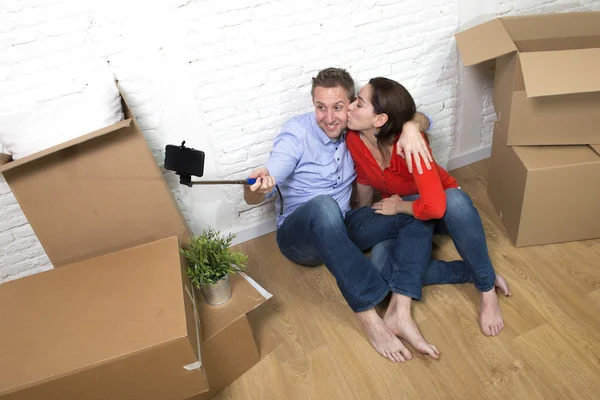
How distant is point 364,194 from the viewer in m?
1.77

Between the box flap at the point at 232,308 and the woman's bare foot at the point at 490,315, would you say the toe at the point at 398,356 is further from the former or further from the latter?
the box flap at the point at 232,308

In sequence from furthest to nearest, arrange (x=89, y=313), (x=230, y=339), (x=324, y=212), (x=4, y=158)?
(x=324, y=212), (x=230, y=339), (x=4, y=158), (x=89, y=313)

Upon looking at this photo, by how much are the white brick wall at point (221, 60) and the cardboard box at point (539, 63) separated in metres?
0.25

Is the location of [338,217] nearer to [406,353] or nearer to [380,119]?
[380,119]

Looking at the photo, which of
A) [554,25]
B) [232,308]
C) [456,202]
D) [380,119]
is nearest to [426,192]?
[456,202]

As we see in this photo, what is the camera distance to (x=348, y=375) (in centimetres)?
140

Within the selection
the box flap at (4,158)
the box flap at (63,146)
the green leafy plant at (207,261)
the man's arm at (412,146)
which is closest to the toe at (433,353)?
the man's arm at (412,146)

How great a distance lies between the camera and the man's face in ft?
4.85

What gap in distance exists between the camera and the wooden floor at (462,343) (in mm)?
1317

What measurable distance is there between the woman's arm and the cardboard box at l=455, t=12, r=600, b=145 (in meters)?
0.53

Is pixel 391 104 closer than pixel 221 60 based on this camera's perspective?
Yes

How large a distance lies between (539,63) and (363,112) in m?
0.55

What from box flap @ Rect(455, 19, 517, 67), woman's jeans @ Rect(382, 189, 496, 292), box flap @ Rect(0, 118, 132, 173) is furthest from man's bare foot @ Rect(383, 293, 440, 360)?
box flap @ Rect(0, 118, 132, 173)

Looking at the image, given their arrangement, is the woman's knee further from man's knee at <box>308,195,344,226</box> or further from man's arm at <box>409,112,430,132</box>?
man's knee at <box>308,195,344,226</box>
